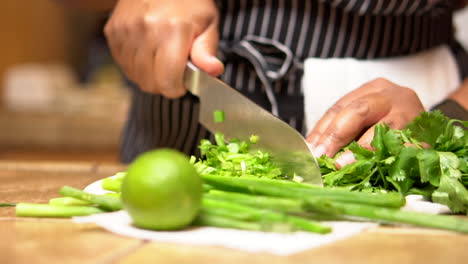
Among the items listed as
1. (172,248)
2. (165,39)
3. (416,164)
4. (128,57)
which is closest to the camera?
(172,248)

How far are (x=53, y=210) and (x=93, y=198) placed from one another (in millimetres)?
66

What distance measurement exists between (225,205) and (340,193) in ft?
0.55

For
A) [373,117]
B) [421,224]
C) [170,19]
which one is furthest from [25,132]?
[421,224]

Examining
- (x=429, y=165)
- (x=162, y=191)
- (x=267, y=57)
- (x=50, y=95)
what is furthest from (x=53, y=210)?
(x=50, y=95)

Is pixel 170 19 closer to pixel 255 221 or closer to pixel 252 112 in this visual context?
pixel 252 112

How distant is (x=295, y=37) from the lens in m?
1.48

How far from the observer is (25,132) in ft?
14.7

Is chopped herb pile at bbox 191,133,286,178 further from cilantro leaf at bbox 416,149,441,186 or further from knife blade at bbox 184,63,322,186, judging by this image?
cilantro leaf at bbox 416,149,441,186

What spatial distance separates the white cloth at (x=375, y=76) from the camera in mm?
1434

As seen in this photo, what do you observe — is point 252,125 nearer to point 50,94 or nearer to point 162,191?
point 162,191

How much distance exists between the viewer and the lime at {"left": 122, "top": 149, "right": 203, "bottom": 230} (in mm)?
714

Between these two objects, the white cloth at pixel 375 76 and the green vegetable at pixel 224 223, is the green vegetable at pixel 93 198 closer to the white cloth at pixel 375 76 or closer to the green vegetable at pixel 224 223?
the green vegetable at pixel 224 223

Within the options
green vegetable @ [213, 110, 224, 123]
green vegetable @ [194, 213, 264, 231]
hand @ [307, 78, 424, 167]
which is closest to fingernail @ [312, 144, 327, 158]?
hand @ [307, 78, 424, 167]

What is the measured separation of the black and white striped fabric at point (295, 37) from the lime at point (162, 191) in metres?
0.75
